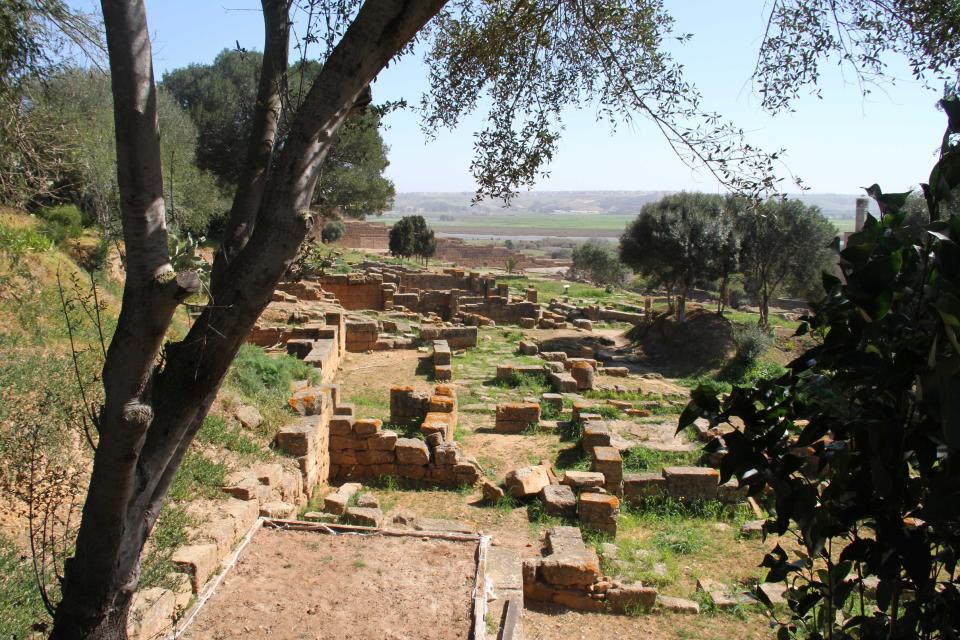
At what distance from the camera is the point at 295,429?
8703 millimetres

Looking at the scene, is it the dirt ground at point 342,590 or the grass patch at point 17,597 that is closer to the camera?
the grass patch at point 17,597

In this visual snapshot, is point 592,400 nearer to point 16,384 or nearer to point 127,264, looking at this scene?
point 16,384

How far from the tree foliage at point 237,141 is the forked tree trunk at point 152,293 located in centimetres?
2611

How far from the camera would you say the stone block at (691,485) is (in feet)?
30.1

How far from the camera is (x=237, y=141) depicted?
3222 cm

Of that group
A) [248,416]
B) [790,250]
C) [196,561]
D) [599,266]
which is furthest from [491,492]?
[599,266]

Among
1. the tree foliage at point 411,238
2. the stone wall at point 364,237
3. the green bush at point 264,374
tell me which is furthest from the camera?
the stone wall at point 364,237

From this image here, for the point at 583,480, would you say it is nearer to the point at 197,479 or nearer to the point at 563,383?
the point at 197,479

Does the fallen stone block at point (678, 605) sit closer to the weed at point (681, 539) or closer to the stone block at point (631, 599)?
the stone block at point (631, 599)

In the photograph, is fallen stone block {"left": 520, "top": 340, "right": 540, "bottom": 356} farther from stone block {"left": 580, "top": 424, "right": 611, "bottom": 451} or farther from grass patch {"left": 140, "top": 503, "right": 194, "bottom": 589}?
grass patch {"left": 140, "top": 503, "right": 194, "bottom": 589}

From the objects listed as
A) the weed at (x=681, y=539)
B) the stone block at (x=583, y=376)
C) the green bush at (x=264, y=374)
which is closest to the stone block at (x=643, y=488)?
the weed at (x=681, y=539)

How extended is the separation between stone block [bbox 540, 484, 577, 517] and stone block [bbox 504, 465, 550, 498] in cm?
21

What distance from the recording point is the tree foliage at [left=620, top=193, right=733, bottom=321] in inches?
984

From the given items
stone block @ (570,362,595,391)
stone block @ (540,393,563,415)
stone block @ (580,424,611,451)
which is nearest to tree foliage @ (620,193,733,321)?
stone block @ (570,362,595,391)
